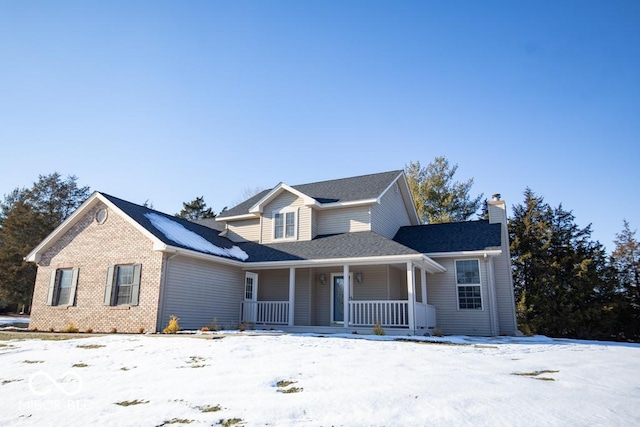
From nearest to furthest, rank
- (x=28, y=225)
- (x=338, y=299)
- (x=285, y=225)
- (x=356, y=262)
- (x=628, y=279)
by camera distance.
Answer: (x=356, y=262)
(x=338, y=299)
(x=285, y=225)
(x=628, y=279)
(x=28, y=225)

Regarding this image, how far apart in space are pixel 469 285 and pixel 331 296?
538cm

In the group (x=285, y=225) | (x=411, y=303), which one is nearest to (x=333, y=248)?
(x=285, y=225)

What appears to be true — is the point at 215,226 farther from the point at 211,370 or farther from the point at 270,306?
the point at 211,370

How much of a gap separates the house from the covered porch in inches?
1.7

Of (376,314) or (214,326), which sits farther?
(376,314)

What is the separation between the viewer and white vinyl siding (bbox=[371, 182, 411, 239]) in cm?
1775

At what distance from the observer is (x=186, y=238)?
15.6 m

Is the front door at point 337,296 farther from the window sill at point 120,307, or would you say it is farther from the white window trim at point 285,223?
the window sill at point 120,307

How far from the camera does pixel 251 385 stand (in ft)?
18.9

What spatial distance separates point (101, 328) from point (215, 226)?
8.39 m

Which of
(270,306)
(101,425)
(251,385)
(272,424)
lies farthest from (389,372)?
(270,306)

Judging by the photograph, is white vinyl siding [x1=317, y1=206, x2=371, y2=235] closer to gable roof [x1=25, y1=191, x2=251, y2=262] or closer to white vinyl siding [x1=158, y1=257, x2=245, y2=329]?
gable roof [x1=25, y1=191, x2=251, y2=262]

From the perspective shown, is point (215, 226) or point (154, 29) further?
point (215, 226)

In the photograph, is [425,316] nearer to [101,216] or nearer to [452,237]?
[452,237]
